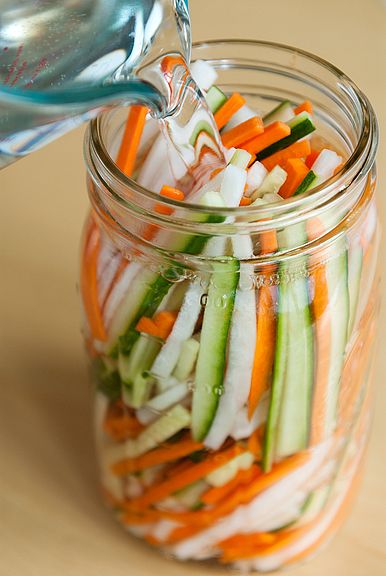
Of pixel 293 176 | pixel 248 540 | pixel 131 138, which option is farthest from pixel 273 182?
pixel 248 540

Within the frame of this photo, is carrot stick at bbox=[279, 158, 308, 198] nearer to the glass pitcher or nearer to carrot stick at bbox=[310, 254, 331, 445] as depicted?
carrot stick at bbox=[310, 254, 331, 445]

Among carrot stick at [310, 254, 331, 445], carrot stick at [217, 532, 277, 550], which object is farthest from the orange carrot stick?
carrot stick at [217, 532, 277, 550]

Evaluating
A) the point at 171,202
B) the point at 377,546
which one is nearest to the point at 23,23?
the point at 171,202

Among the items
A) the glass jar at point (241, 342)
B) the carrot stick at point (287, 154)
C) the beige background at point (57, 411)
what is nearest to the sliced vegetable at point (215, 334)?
the glass jar at point (241, 342)

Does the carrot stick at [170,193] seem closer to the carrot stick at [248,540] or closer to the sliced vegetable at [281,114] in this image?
the sliced vegetable at [281,114]

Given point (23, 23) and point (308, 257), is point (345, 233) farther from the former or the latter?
point (23, 23)

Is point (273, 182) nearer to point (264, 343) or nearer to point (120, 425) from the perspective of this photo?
point (264, 343)
